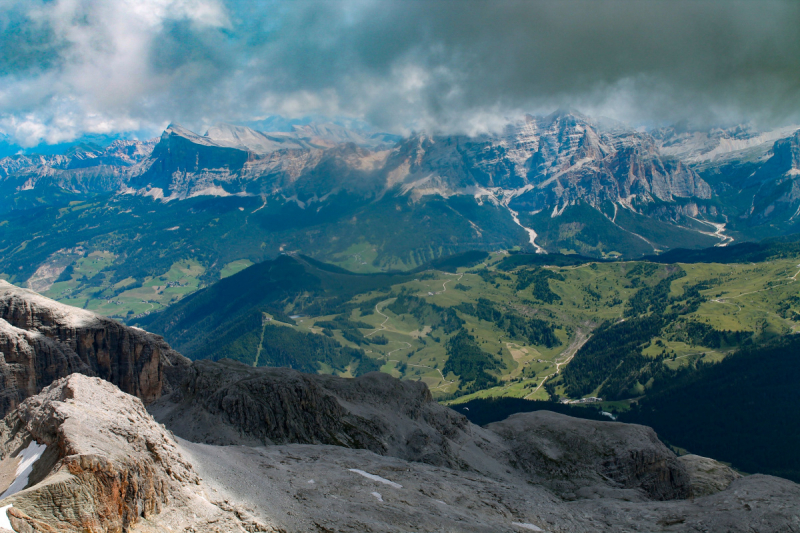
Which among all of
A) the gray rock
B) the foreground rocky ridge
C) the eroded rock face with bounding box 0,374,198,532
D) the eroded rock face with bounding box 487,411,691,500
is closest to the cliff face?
the foreground rocky ridge

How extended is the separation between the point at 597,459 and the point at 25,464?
335 feet

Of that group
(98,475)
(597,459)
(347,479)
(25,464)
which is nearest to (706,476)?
(597,459)

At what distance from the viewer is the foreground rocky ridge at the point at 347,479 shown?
1654 inches

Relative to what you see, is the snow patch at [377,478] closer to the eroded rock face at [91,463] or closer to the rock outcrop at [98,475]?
the rock outcrop at [98,475]

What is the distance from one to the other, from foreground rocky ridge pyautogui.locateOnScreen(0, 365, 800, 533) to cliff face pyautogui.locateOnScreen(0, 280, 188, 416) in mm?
20010

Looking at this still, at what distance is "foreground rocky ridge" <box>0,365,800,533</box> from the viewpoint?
42000mm

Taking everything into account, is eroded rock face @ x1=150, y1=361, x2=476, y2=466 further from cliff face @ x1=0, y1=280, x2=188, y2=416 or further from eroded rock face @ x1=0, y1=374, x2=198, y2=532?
eroded rock face @ x1=0, y1=374, x2=198, y2=532

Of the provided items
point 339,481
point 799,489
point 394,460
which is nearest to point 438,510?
point 339,481

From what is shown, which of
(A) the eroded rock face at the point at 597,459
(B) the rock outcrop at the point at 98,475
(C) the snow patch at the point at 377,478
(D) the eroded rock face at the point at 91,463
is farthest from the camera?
(A) the eroded rock face at the point at 597,459

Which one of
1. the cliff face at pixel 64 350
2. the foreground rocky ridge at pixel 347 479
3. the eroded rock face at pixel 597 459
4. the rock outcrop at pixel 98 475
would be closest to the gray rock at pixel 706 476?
the foreground rocky ridge at pixel 347 479

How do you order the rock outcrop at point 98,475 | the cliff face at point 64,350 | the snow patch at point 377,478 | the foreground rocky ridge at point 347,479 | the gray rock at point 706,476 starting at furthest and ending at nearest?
1. the gray rock at point 706,476
2. the cliff face at point 64,350
3. the snow patch at point 377,478
4. the foreground rocky ridge at point 347,479
5. the rock outcrop at point 98,475

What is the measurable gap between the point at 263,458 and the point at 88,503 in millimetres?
38201

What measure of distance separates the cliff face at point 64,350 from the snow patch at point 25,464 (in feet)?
150

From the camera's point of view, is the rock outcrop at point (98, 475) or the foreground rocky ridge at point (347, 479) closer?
the rock outcrop at point (98, 475)
